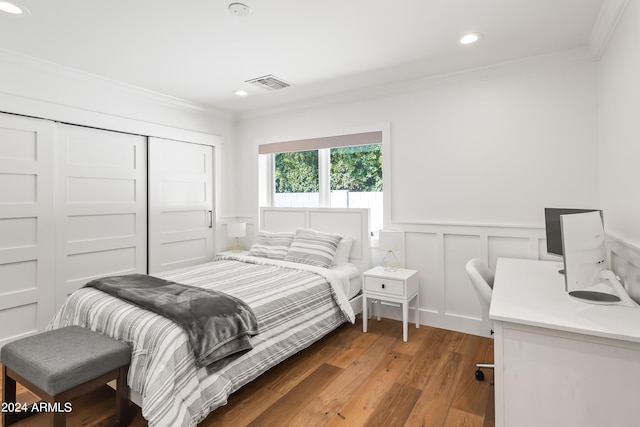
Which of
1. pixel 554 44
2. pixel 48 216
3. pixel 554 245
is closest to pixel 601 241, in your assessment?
pixel 554 245

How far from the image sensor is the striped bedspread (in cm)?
177

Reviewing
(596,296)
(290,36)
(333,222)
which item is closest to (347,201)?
(333,222)

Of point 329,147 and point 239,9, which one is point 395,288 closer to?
point 329,147

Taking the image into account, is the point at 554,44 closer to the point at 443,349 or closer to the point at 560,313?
the point at 560,313

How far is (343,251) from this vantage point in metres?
3.64

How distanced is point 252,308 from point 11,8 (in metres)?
2.42

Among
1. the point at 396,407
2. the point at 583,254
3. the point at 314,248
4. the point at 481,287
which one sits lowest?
the point at 396,407

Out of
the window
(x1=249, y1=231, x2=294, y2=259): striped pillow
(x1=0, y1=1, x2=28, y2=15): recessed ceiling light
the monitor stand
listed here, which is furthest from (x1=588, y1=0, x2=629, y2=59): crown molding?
(x1=0, y1=1, x2=28, y2=15): recessed ceiling light

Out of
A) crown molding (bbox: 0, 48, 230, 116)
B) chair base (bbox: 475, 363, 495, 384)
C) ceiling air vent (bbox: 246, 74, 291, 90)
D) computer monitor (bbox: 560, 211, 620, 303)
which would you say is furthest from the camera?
ceiling air vent (bbox: 246, 74, 291, 90)

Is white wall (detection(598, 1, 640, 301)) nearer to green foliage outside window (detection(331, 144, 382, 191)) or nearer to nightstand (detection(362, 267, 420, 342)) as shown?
nightstand (detection(362, 267, 420, 342))

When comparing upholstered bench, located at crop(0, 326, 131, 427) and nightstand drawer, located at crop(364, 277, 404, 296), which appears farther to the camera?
nightstand drawer, located at crop(364, 277, 404, 296)

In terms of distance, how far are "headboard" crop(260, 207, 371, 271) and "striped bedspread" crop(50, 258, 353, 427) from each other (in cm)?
67

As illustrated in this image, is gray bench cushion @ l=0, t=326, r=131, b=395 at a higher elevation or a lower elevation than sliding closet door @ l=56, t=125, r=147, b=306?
lower

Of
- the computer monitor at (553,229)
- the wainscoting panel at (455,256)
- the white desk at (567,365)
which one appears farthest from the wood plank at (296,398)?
the computer monitor at (553,229)
